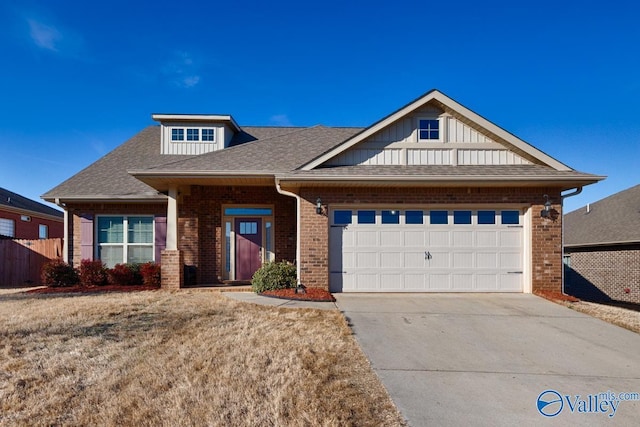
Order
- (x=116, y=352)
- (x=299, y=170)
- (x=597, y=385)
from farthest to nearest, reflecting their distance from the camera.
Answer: (x=299, y=170), (x=116, y=352), (x=597, y=385)

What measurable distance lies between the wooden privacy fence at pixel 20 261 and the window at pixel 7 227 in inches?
293

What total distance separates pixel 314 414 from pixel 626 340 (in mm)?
5403

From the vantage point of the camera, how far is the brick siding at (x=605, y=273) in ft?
55.3

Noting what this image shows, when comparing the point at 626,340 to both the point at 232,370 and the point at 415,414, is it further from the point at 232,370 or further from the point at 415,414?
the point at 232,370

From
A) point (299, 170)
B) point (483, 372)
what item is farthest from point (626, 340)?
point (299, 170)

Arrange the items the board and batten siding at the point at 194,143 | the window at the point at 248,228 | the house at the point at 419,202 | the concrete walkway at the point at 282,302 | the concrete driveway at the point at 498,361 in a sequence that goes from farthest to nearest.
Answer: the board and batten siding at the point at 194,143 → the window at the point at 248,228 → the house at the point at 419,202 → the concrete walkway at the point at 282,302 → the concrete driveway at the point at 498,361

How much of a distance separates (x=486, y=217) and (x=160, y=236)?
9372 millimetres

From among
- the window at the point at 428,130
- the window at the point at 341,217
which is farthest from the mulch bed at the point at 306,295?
the window at the point at 428,130

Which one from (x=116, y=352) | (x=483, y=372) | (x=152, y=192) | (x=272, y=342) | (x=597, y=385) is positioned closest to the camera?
(x=597, y=385)

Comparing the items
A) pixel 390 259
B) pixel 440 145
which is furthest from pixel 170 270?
pixel 440 145

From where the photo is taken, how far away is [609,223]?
19328 mm

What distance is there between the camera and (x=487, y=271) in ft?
31.8

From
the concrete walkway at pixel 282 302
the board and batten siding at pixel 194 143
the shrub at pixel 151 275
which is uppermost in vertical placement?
the board and batten siding at pixel 194 143

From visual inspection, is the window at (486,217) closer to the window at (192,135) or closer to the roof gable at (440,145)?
the roof gable at (440,145)
